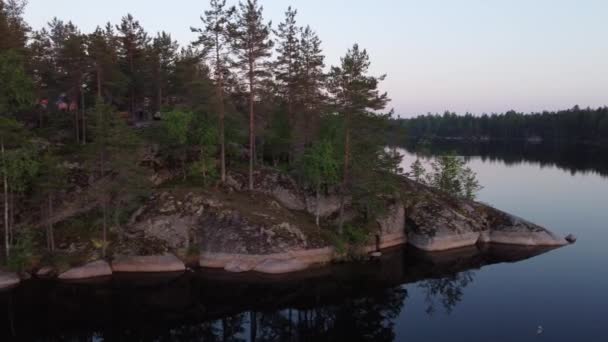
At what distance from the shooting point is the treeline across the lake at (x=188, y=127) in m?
30.2

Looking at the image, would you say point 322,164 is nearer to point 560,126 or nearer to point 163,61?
point 163,61

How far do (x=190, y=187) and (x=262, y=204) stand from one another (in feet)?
23.3

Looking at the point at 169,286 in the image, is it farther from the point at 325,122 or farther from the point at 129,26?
the point at 129,26

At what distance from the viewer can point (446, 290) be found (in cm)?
3038

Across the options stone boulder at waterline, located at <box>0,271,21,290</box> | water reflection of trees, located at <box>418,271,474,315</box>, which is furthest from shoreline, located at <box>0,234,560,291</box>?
water reflection of trees, located at <box>418,271,474,315</box>

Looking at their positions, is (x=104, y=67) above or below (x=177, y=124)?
above

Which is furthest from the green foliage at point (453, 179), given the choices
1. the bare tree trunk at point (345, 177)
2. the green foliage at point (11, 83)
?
the green foliage at point (11, 83)

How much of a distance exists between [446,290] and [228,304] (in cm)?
1658

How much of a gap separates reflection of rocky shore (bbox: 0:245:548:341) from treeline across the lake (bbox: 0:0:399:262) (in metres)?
5.72

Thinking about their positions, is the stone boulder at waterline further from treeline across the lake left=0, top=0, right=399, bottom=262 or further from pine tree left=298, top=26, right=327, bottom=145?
pine tree left=298, top=26, right=327, bottom=145

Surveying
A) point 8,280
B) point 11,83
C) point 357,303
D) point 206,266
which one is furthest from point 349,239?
point 11,83

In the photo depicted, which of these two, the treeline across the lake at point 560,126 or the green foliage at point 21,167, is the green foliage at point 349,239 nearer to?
the green foliage at point 21,167

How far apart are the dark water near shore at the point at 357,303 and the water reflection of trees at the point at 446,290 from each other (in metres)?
0.07

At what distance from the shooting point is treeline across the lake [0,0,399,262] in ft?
99.2
